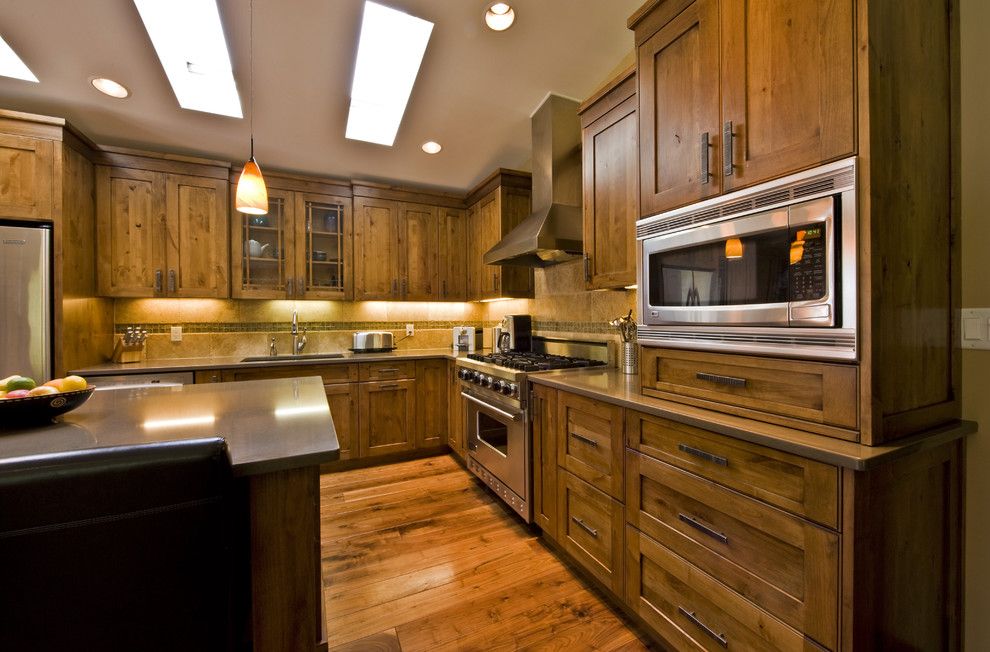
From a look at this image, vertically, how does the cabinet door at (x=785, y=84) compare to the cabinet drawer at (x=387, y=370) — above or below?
above

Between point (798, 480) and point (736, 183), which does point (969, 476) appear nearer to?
point (798, 480)

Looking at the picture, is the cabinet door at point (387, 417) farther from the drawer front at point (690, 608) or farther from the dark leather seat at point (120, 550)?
the dark leather seat at point (120, 550)

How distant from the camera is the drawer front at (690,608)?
1129 mm

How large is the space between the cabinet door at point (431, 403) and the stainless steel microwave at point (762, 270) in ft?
7.69

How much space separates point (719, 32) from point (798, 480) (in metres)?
1.43

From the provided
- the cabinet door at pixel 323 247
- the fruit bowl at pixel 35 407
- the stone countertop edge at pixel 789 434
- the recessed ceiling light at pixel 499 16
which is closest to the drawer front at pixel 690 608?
the stone countertop edge at pixel 789 434

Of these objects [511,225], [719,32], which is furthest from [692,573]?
[511,225]

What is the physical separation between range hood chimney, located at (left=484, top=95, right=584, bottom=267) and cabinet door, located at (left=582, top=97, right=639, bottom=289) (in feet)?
0.76

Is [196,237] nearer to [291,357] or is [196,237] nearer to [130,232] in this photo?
[130,232]

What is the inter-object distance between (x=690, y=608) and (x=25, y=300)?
3.87 metres

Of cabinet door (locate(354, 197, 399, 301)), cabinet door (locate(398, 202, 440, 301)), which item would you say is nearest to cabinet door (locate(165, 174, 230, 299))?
cabinet door (locate(354, 197, 399, 301))

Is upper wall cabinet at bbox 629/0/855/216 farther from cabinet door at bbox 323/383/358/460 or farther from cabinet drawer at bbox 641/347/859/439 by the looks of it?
cabinet door at bbox 323/383/358/460

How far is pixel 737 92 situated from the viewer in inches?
50.8

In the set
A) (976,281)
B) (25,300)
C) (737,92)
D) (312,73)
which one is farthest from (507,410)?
(25,300)
